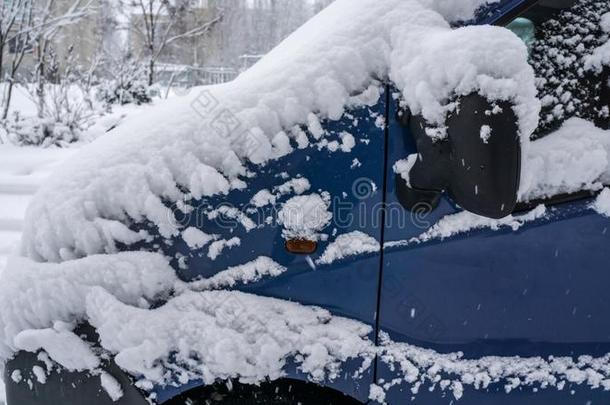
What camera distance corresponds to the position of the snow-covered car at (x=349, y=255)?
1.56 metres

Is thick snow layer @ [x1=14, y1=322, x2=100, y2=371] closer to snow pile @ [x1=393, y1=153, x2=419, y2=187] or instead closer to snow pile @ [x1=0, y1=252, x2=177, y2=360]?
snow pile @ [x1=0, y1=252, x2=177, y2=360]

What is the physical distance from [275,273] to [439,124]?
2.11ft

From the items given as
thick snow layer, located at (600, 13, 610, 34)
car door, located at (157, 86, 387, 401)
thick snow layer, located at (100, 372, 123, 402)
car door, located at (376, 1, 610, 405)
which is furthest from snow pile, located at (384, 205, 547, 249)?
thick snow layer, located at (100, 372, 123, 402)

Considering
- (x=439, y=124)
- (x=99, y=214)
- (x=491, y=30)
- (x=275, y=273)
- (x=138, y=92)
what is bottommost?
(x=138, y=92)

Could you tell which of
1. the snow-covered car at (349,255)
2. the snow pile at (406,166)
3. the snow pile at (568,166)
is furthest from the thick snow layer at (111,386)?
the snow pile at (568,166)

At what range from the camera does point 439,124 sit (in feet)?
4.70

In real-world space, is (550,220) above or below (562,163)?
below

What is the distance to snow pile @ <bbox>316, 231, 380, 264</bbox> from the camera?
1561 mm

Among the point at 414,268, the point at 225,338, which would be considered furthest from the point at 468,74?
the point at 225,338

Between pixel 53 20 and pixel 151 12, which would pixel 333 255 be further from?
pixel 151 12

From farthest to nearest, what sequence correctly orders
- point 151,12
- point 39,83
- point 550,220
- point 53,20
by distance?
point 151,12
point 53,20
point 39,83
point 550,220

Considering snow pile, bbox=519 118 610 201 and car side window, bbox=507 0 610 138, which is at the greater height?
car side window, bbox=507 0 610 138

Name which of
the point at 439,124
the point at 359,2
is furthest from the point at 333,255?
the point at 359,2

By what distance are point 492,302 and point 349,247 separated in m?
0.46
